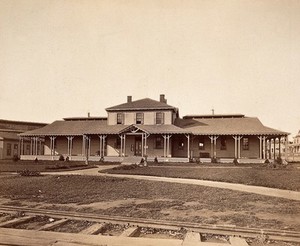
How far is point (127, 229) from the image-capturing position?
6.35 meters

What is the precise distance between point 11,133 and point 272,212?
1708 inches

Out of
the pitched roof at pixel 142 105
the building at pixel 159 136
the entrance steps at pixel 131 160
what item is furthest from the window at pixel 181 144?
the entrance steps at pixel 131 160

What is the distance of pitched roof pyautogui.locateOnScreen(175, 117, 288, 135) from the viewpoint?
30.7 m

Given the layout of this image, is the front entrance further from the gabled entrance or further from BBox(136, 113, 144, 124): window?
BBox(136, 113, 144, 124): window

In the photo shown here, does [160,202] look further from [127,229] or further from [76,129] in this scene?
[76,129]

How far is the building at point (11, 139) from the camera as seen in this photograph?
4203cm

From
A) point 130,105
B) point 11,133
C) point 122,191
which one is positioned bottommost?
point 122,191

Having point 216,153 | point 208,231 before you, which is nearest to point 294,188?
point 208,231

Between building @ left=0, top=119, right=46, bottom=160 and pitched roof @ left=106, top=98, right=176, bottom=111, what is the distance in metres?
15.3

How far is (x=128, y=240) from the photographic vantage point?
5.49 m

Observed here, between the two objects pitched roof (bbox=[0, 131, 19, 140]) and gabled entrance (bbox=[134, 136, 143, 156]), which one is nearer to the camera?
gabled entrance (bbox=[134, 136, 143, 156])

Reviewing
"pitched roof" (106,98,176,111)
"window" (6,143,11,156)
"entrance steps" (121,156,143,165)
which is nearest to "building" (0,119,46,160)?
"window" (6,143,11,156)

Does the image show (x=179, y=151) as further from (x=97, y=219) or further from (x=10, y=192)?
(x=97, y=219)

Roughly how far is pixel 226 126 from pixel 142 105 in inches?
371
